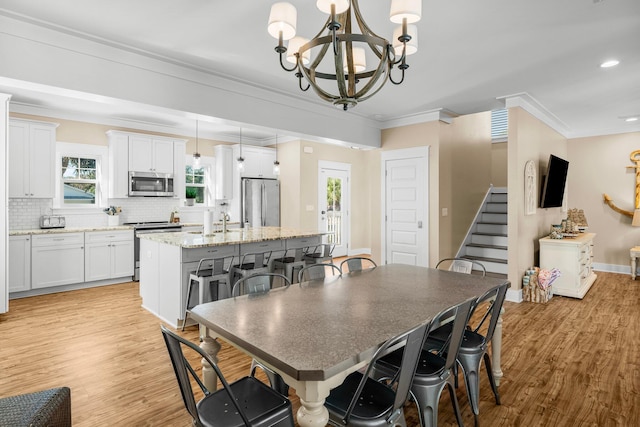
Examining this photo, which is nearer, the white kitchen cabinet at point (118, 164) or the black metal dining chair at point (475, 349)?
the black metal dining chair at point (475, 349)

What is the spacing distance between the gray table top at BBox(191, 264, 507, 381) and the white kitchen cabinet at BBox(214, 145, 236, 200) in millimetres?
5018

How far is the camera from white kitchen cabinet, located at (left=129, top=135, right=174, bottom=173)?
6039mm

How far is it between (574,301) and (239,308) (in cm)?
490

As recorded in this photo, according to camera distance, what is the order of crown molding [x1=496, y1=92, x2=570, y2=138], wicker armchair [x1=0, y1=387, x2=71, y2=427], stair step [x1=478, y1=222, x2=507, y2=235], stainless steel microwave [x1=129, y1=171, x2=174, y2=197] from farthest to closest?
1. stair step [x1=478, y1=222, x2=507, y2=235]
2. stainless steel microwave [x1=129, y1=171, x2=174, y2=197]
3. crown molding [x1=496, y1=92, x2=570, y2=138]
4. wicker armchair [x1=0, y1=387, x2=71, y2=427]

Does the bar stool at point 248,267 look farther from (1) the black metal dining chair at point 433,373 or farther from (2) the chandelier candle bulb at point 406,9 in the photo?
(2) the chandelier candle bulb at point 406,9

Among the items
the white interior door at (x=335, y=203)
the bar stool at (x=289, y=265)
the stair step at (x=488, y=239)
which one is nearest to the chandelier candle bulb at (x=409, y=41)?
the bar stool at (x=289, y=265)

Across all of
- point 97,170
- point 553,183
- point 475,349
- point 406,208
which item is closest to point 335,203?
point 406,208

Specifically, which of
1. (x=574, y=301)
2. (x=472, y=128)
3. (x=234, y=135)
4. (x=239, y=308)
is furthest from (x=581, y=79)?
(x=234, y=135)

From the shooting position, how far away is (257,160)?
7.46 meters

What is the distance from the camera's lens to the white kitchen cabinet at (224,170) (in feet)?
23.6

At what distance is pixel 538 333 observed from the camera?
12.2 ft

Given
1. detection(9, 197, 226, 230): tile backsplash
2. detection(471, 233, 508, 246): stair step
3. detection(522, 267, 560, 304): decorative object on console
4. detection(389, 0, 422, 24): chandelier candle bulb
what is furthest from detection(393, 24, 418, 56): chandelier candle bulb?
detection(9, 197, 226, 230): tile backsplash

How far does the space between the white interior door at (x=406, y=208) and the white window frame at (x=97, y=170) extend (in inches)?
186

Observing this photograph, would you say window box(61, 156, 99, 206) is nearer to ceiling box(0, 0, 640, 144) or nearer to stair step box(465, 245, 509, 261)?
ceiling box(0, 0, 640, 144)
